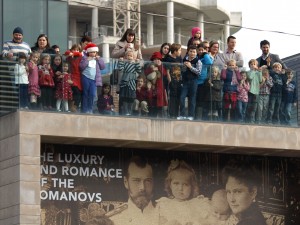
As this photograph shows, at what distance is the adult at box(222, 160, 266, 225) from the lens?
1580 inches

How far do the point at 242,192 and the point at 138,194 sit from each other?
Answer: 3.08m

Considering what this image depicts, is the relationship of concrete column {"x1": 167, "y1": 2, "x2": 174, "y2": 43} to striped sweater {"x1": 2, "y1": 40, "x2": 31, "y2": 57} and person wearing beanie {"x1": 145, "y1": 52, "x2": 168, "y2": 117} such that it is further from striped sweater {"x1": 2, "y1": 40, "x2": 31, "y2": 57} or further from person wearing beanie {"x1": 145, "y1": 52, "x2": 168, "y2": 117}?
striped sweater {"x1": 2, "y1": 40, "x2": 31, "y2": 57}

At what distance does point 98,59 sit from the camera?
37.4 meters

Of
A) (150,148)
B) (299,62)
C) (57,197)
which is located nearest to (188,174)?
(150,148)

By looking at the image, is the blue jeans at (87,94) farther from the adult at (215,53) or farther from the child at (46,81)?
the adult at (215,53)

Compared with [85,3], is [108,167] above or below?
below

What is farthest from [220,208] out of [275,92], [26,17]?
[26,17]

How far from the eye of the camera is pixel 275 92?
1560 inches

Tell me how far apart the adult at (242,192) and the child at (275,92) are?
166 cm

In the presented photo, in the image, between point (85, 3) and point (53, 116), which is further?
point (85, 3)

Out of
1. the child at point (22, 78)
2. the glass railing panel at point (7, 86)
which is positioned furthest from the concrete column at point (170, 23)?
the child at point (22, 78)

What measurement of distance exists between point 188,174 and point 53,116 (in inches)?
181

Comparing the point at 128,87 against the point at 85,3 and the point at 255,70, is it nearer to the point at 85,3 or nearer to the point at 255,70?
the point at 255,70

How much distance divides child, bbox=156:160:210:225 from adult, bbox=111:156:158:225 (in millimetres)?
317
